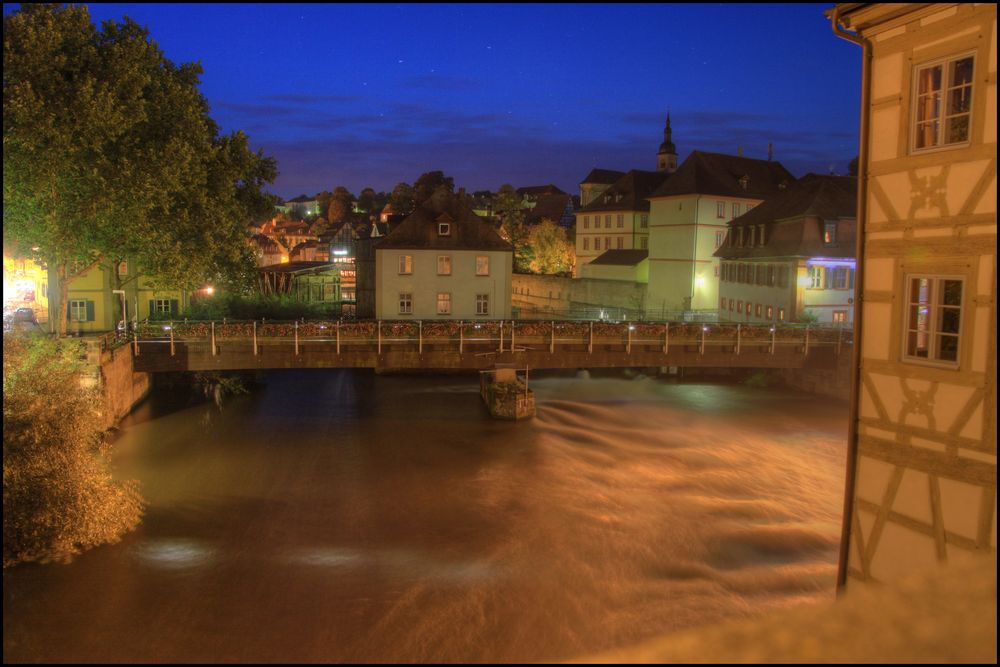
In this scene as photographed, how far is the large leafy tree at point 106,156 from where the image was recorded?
76.2 ft

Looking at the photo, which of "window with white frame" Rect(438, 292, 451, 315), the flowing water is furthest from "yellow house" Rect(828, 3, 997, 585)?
"window with white frame" Rect(438, 292, 451, 315)

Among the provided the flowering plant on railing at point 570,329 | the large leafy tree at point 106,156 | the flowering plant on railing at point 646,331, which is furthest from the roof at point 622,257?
the large leafy tree at point 106,156

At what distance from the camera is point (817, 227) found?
1484 inches

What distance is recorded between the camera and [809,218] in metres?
37.6

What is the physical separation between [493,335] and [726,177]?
30.0 meters

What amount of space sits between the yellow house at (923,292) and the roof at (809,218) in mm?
28848

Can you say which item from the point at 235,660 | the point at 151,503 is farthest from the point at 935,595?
the point at 151,503

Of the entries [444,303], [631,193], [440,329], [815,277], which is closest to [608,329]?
[440,329]

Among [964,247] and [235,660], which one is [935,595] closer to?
[964,247]

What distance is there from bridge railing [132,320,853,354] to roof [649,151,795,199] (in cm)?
2045

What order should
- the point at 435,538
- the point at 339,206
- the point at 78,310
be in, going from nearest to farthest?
A: the point at 435,538 < the point at 78,310 < the point at 339,206

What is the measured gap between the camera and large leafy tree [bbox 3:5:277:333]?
23234 mm

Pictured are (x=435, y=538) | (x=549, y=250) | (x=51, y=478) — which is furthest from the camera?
(x=549, y=250)

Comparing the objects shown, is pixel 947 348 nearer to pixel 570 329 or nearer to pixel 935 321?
pixel 935 321
